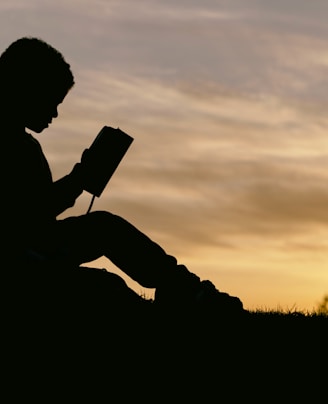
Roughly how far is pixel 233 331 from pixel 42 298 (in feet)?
5.13

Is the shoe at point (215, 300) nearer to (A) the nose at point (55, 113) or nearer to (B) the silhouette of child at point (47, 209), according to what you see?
(B) the silhouette of child at point (47, 209)

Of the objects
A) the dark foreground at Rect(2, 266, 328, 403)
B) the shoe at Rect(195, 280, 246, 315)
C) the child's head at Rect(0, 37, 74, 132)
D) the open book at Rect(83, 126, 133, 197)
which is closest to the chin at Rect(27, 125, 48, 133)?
the child's head at Rect(0, 37, 74, 132)

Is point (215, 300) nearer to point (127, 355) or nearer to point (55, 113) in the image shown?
point (127, 355)

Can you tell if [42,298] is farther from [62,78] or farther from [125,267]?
[62,78]

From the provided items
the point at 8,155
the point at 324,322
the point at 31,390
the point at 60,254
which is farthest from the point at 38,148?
the point at 324,322

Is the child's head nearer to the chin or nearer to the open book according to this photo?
the chin

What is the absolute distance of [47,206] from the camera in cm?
704

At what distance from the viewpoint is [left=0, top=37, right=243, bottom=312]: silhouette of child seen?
6938mm

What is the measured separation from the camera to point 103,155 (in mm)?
7289

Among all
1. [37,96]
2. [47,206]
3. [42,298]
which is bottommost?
[42,298]

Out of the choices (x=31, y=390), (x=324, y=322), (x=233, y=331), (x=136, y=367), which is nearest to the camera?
(x=31, y=390)

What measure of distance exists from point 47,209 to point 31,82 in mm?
932

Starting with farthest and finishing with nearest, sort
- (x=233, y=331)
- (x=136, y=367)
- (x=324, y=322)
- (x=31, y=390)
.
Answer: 1. (x=324, y=322)
2. (x=233, y=331)
3. (x=136, y=367)
4. (x=31, y=390)

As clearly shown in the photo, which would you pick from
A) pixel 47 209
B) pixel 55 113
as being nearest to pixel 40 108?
pixel 55 113
